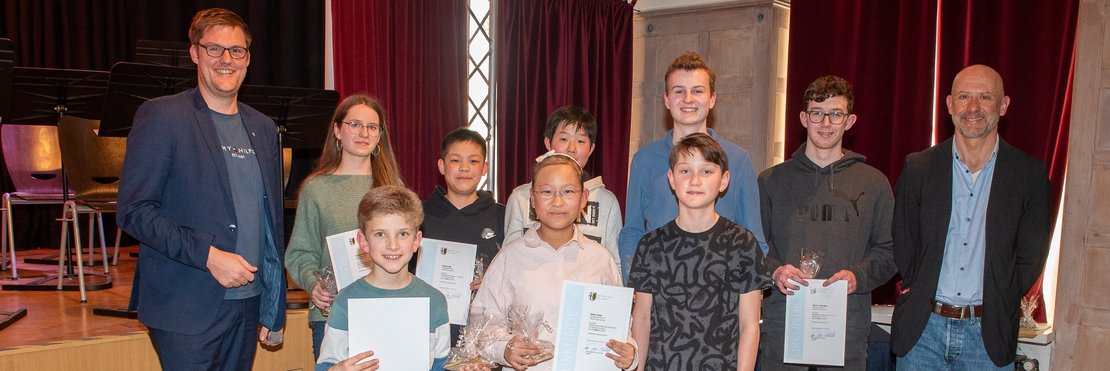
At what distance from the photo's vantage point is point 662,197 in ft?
10.6

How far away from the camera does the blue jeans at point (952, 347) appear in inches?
126

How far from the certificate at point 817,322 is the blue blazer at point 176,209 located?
6.91 ft

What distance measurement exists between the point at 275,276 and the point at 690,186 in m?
1.52

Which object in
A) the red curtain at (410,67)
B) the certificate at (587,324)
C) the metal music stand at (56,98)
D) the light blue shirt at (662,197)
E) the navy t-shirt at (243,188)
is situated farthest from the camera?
the red curtain at (410,67)

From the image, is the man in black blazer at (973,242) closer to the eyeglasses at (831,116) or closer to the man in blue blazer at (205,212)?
the eyeglasses at (831,116)

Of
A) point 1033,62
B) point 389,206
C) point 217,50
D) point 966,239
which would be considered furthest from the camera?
point 1033,62

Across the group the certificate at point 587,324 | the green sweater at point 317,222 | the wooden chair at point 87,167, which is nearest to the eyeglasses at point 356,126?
the green sweater at point 317,222

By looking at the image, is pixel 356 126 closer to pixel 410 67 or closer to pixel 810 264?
pixel 810 264

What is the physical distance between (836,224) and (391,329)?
6.41 feet

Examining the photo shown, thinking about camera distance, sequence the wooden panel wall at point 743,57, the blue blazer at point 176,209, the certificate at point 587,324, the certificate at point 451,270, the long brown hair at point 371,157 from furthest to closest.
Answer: the wooden panel wall at point 743,57 → the long brown hair at point 371,157 → the certificate at point 451,270 → the certificate at point 587,324 → the blue blazer at point 176,209

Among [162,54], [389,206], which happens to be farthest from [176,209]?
[162,54]

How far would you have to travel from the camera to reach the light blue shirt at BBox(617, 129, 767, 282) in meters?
3.11

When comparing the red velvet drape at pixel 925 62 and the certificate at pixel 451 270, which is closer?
the certificate at pixel 451 270

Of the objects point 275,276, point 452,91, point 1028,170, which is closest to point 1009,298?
point 1028,170
